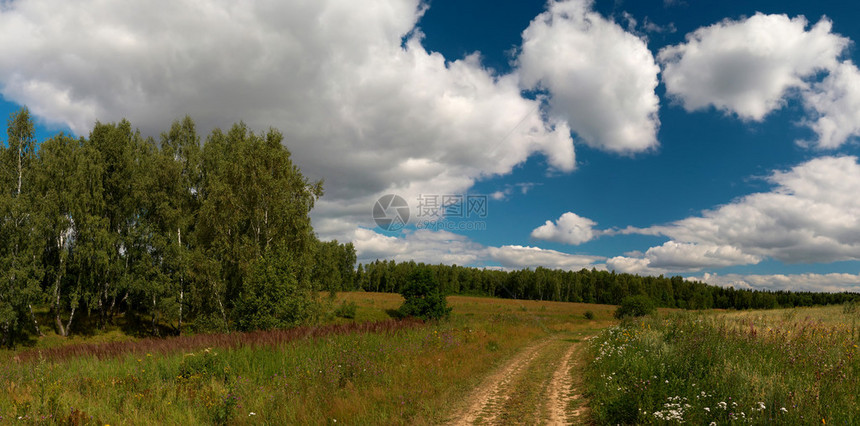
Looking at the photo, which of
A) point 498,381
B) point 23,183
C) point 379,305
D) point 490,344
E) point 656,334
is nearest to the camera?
point 498,381

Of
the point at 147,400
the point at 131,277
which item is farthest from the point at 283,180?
the point at 147,400

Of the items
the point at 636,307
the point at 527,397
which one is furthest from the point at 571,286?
the point at 527,397

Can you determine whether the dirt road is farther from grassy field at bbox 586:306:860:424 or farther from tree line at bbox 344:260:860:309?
tree line at bbox 344:260:860:309

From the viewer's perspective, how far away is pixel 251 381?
8609 millimetres

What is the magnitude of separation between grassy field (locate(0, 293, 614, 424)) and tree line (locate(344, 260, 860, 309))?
105m

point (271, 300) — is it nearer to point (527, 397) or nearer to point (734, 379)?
point (527, 397)

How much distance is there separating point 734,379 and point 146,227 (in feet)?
134

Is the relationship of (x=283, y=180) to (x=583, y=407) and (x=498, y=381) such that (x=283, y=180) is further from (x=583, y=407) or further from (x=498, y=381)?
(x=583, y=407)

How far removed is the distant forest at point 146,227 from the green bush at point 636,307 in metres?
38.5

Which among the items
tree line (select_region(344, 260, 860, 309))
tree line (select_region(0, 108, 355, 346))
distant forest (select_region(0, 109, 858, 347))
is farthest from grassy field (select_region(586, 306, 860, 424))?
tree line (select_region(344, 260, 860, 309))

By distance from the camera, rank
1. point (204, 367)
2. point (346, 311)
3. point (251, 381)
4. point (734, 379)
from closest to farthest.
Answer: point (734, 379) → point (251, 381) → point (204, 367) → point (346, 311)

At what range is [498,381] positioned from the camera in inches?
410

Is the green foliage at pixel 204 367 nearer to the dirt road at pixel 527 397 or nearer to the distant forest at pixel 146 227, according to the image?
the dirt road at pixel 527 397

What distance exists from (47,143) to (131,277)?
45.2 feet
